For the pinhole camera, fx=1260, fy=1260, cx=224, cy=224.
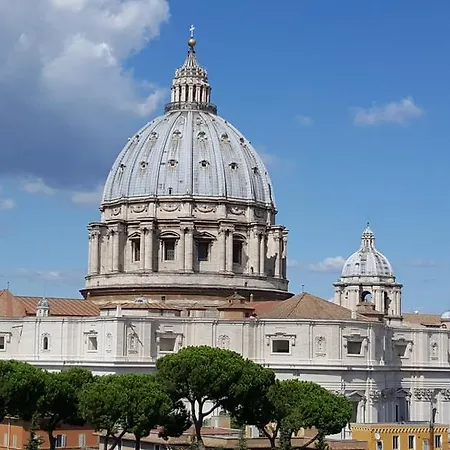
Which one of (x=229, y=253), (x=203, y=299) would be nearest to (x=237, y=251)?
(x=229, y=253)

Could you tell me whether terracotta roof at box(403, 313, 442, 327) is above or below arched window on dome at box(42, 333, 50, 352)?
above

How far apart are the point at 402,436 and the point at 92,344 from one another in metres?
25.4

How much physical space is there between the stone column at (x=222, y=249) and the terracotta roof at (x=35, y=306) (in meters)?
10.5

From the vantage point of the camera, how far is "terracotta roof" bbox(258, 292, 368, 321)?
84.9m

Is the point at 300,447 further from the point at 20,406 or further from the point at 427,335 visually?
the point at 427,335

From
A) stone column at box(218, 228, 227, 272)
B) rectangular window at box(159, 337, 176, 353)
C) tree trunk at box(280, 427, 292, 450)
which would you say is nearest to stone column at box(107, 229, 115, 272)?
stone column at box(218, 228, 227, 272)

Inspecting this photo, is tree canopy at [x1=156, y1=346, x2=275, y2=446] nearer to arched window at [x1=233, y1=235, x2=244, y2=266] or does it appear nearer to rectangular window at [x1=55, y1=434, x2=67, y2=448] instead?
rectangular window at [x1=55, y1=434, x2=67, y2=448]

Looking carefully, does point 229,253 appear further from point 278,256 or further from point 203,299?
point 278,256

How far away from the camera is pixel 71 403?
212 ft

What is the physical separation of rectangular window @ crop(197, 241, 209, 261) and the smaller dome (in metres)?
36.6

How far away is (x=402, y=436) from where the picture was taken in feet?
225

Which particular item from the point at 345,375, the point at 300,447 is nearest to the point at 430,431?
the point at 300,447

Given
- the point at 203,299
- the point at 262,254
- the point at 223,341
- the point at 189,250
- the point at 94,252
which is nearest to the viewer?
the point at 223,341

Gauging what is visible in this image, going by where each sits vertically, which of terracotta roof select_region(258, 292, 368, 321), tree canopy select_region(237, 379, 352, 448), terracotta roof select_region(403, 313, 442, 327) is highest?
terracotta roof select_region(403, 313, 442, 327)
